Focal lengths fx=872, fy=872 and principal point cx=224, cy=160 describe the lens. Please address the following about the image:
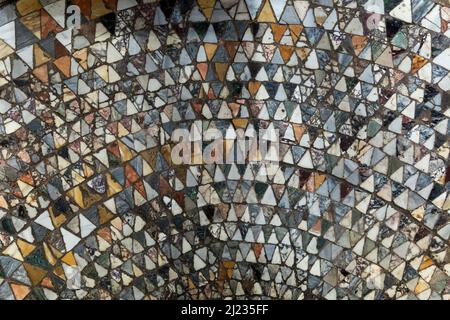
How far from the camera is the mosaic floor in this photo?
300cm

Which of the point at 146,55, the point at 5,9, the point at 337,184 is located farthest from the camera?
the point at 337,184

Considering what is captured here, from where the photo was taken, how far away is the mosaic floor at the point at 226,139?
3002 millimetres

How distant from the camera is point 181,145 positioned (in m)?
3.19

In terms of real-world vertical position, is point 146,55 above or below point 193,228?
above

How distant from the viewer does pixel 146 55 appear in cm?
305

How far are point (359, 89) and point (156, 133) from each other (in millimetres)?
747

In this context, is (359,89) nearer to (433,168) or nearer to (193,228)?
(433,168)

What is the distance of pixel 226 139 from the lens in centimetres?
324

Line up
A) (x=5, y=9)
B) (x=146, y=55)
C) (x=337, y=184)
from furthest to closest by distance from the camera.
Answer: (x=337, y=184) → (x=146, y=55) → (x=5, y=9)

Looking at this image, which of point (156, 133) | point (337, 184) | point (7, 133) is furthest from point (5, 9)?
point (337, 184)

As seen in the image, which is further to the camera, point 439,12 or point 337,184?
point 337,184
